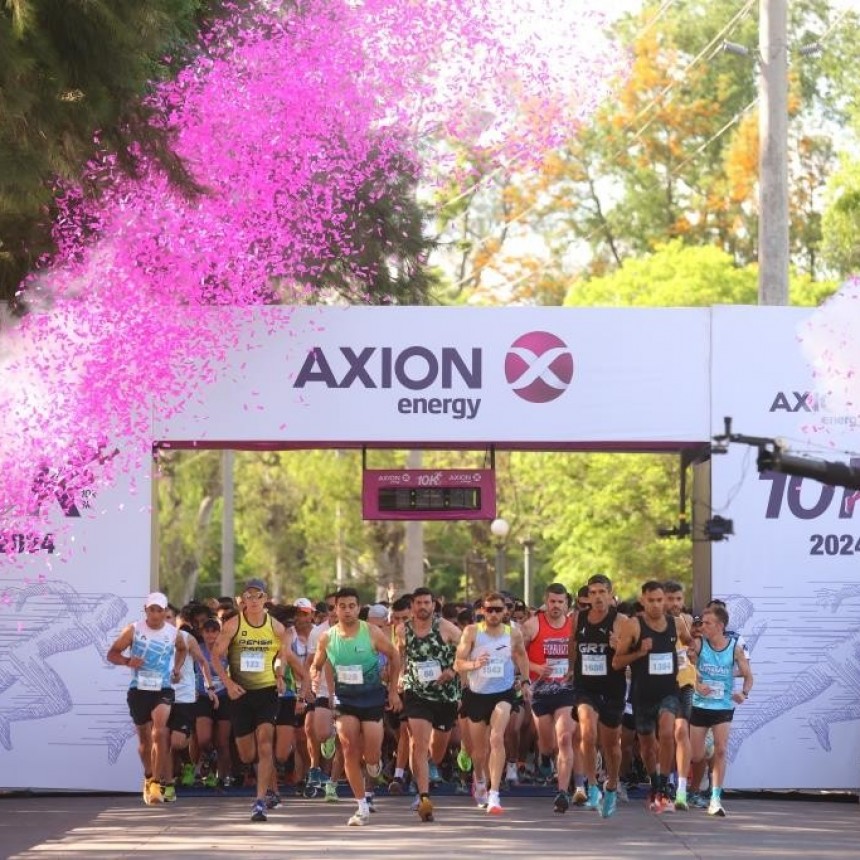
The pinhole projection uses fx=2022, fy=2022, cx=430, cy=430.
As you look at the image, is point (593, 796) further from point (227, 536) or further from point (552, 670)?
point (227, 536)

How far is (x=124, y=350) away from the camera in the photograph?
1738 centimetres

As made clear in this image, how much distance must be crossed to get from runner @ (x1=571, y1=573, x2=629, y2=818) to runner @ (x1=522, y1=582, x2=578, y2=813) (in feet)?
0.52

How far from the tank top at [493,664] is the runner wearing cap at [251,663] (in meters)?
1.52

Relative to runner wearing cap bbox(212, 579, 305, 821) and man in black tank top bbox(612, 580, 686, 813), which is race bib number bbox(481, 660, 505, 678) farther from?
runner wearing cap bbox(212, 579, 305, 821)

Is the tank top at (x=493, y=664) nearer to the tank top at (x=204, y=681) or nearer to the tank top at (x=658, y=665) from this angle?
the tank top at (x=658, y=665)

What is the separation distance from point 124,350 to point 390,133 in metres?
3.92

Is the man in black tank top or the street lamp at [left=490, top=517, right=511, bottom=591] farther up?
the street lamp at [left=490, top=517, right=511, bottom=591]

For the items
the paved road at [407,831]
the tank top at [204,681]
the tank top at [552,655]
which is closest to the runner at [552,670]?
the tank top at [552,655]

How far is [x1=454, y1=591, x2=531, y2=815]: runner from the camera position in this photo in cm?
1605

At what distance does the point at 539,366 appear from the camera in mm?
18016

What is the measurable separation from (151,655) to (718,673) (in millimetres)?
4681

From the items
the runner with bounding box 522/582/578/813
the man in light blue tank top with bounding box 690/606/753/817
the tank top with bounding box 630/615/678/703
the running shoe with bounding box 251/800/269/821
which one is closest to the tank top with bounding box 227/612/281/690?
the running shoe with bounding box 251/800/269/821

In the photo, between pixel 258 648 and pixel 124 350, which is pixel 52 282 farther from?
pixel 258 648

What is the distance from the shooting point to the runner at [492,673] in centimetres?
1605
